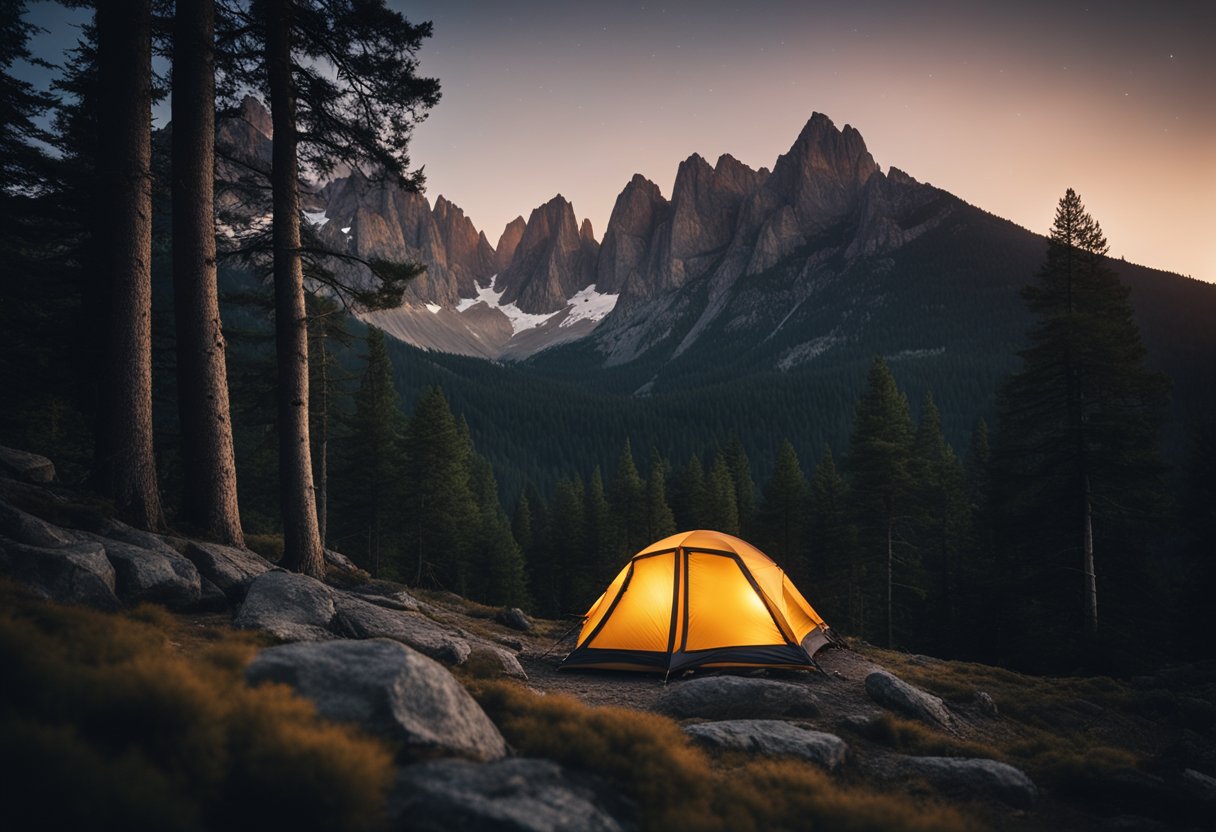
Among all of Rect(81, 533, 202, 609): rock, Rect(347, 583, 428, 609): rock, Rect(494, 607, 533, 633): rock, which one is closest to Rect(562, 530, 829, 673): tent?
Rect(494, 607, 533, 633): rock

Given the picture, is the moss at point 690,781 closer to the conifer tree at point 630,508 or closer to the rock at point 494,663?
the rock at point 494,663

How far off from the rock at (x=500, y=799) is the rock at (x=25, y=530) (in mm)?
6063

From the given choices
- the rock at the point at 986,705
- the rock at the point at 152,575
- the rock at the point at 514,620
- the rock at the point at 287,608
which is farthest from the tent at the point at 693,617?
the rock at the point at 152,575

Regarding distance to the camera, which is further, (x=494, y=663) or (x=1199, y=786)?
(x=494, y=663)

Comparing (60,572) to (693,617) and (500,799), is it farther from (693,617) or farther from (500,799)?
(693,617)

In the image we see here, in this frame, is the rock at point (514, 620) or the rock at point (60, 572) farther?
the rock at point (514, 620)

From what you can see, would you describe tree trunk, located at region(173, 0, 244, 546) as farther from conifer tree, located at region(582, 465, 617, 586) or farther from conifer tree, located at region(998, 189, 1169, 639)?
conifer tree, located at region(582, 465, 617, 586)

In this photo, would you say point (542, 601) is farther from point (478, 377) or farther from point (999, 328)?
point (999, 328)

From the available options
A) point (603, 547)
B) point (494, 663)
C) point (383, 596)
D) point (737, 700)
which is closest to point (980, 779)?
point (737, 700)

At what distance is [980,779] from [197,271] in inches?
522

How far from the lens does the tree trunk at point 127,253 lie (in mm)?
9391

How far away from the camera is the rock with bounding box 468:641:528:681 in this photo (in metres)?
8.23

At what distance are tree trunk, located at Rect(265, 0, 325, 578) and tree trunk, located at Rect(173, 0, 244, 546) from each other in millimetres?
1031

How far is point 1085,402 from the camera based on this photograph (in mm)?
19234
